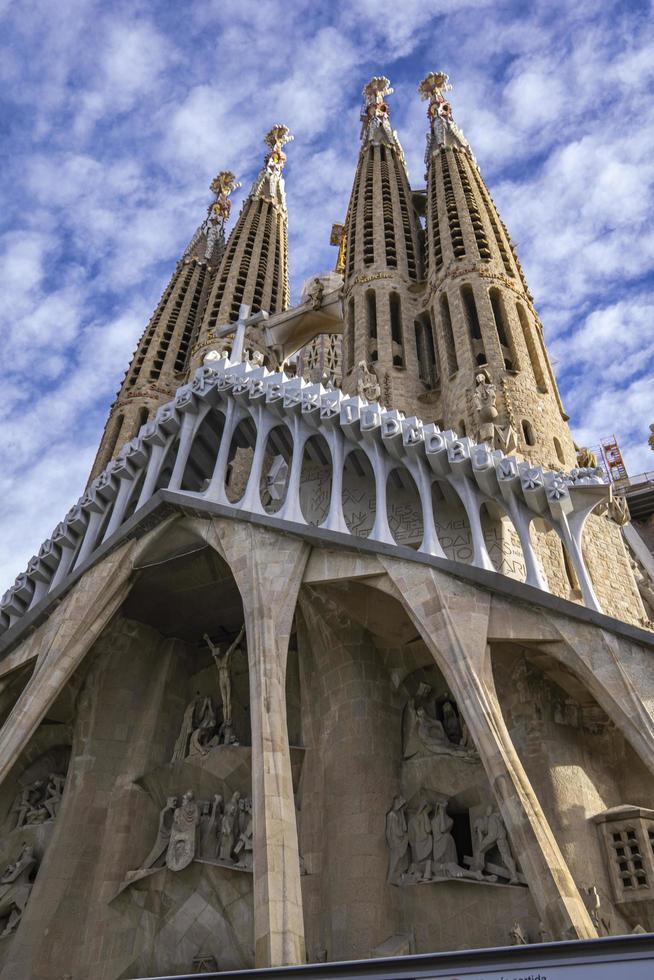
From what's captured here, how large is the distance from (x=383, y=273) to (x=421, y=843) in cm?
1652

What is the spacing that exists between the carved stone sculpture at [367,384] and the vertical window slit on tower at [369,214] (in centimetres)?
636

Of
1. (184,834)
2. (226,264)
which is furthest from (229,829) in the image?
(226,264)

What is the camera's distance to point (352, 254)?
994 inches

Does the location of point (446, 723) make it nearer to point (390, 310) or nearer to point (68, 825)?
point (68, 825)

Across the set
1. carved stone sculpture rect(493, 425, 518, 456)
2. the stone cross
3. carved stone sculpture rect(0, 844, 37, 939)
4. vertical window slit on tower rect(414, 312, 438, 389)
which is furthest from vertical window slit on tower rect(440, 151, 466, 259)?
carved stone sculpture rect(0, 844, 37, 939)

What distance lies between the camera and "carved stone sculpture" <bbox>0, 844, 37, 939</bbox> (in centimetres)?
1255

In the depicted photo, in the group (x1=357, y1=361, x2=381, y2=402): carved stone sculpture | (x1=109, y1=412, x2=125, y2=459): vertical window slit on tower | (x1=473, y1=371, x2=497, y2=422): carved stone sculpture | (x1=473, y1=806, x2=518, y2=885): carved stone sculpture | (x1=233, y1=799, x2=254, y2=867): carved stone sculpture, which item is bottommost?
(x1=473, y1=806, x2=518, y2=885): carved stone sculpture

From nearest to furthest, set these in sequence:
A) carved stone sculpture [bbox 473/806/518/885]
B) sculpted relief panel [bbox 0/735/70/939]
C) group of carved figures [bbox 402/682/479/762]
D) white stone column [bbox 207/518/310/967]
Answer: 1. white stone column [bbox 207/518/310/967]
2. carved stone sculpture [bbox 473/806/518/885]
3. group of carved figures [bbox 402/682/479/762]
4. sculpted relief panel [bbox 0/735/70/939]

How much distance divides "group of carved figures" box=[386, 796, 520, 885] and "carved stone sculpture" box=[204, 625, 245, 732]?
369 centimetres

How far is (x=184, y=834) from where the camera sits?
12453 millimetres

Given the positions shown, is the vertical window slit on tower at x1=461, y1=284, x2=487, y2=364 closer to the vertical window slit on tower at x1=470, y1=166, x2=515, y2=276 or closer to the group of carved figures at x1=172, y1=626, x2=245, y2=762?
the vertical window slit on tower at x1=470, y1=166, x2=515, y2=276

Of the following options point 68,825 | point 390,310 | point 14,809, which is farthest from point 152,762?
point 390,310

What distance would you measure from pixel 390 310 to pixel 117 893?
50.6ft

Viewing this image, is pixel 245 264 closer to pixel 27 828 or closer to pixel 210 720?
pixel 210 720
